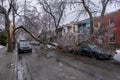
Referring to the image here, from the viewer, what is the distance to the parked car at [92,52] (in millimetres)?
20688

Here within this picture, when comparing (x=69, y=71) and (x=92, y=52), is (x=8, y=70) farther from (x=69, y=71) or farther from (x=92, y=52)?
(x=92, y=52)

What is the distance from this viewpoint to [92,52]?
71.5 feet

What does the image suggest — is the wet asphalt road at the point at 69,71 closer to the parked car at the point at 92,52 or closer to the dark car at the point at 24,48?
the parked car at the point at 92,52

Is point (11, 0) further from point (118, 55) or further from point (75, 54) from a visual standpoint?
point (118, 55)

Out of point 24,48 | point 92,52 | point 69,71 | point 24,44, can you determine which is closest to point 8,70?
point 69,71

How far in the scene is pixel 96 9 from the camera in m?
29.6

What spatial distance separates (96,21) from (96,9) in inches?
348

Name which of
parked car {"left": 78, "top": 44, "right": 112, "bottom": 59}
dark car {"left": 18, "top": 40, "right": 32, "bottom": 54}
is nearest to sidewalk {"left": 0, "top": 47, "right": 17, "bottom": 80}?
parked car {"left": 78, "top": 44, "right": 112, "bottom": 59}

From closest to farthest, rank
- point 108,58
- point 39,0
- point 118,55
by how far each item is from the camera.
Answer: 1. point 118,55
2. point 108,58
3. point 39,0

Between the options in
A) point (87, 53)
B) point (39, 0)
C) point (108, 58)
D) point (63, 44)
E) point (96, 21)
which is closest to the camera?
point (63, 44)

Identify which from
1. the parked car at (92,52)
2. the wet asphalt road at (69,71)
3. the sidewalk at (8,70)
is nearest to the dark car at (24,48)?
the wet asphalt road at (69,71)

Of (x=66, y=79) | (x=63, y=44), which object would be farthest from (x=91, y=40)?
(x=66, y=79)

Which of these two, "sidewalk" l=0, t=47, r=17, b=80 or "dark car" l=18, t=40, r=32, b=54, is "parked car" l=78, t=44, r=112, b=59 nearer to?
"sidewalk" l=0, t=47, r=17, b=80

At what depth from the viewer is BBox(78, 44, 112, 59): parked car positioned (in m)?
20.7
